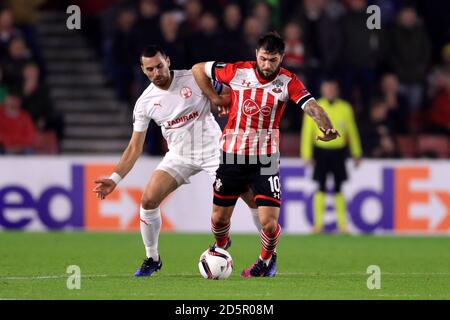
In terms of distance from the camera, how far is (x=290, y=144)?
1859 cm

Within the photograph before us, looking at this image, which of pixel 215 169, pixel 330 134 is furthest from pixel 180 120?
pixel 330 134

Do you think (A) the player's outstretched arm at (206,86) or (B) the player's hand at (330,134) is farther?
(A) the player's outstretched arm at (206,86)

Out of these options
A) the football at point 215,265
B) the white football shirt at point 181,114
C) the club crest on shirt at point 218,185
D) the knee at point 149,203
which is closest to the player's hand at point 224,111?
the white football shirt at point 181,114

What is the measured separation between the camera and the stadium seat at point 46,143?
59.4ft

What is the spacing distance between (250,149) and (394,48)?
30.7 feet

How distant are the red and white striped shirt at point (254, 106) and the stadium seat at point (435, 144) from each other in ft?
27.3

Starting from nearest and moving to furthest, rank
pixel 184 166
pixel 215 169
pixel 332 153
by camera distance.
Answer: pixel 184 166, pixel 215 169, pixel 332 153

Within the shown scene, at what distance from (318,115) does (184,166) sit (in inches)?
65.5

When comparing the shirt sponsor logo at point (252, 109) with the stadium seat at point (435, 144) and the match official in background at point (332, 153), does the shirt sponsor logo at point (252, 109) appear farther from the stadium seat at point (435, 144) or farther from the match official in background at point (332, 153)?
the stadium seat at point (435, 144)

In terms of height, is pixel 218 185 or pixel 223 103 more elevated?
pixel 223 103

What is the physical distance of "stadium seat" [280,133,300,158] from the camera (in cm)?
1853

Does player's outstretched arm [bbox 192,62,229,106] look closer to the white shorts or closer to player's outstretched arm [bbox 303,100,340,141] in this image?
the white shorts

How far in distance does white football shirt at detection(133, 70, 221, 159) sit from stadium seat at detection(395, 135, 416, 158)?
7.85 m

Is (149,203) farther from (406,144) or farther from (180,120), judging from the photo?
(406,144)
